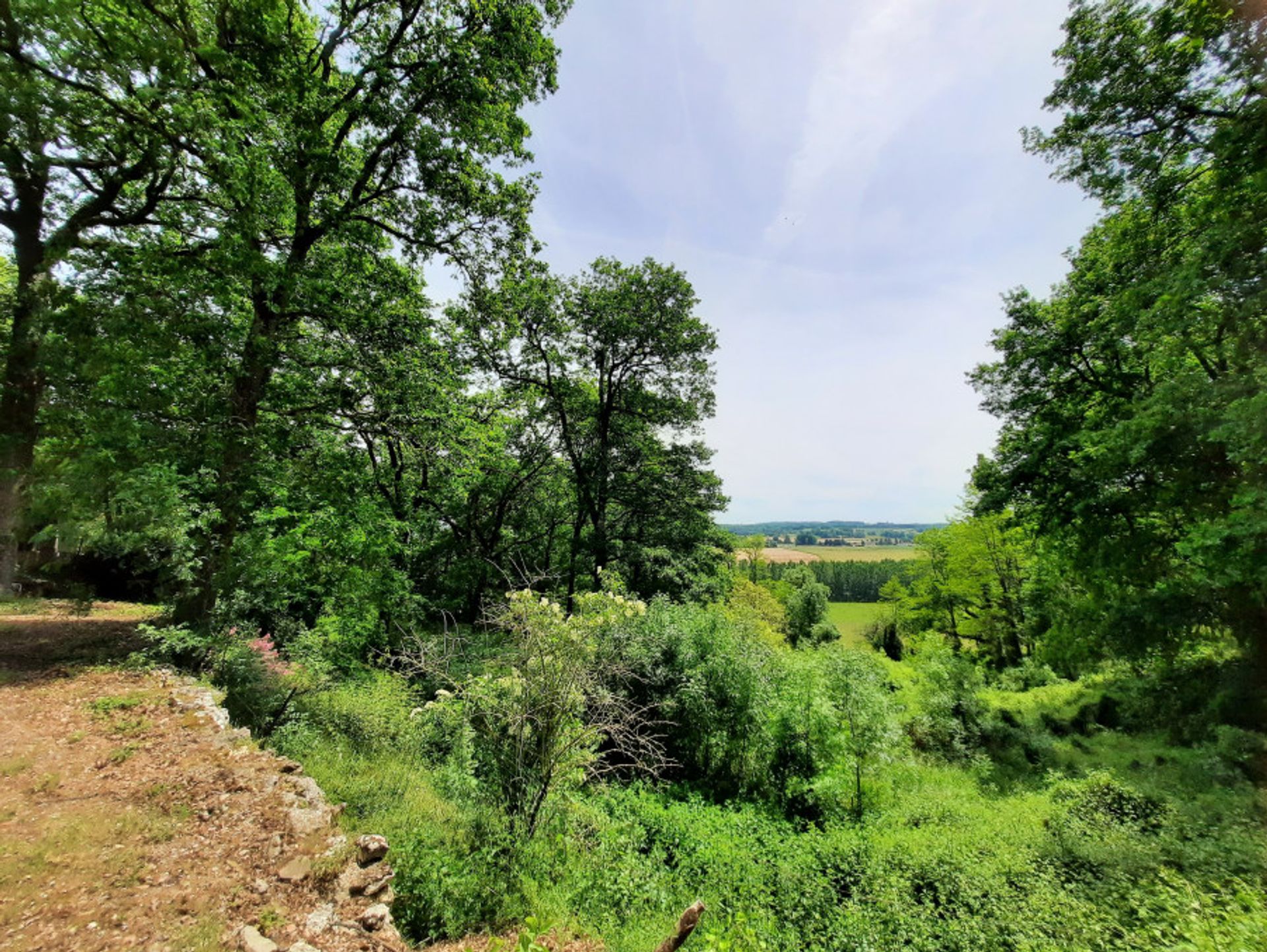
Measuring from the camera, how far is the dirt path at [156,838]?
295 cm

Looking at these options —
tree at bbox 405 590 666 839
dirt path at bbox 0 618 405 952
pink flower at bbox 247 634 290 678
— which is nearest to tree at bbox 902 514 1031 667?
tree at bbox 405 590 666 839

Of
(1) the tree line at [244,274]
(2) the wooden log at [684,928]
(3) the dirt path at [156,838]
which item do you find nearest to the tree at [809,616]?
(1) the tree line at [244,274]

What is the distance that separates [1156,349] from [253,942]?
671 inches

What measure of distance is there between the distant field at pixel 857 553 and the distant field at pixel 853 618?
27527 mm

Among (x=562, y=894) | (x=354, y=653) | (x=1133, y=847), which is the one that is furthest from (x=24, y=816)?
(x=1133, y=847)

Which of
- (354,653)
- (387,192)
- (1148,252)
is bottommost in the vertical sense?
(354,653)

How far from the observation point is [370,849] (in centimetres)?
430

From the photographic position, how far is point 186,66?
730cm

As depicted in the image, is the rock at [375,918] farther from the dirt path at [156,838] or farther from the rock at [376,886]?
the rock at [376,886]

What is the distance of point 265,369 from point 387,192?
14.4 feet

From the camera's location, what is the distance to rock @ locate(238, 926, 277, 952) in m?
2.94

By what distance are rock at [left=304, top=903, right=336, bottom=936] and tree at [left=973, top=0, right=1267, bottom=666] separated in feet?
42.5

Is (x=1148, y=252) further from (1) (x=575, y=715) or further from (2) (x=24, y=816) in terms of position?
(2) (x=24, y=816)

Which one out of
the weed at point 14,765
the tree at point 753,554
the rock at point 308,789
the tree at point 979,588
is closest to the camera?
the weed at point 14,765
